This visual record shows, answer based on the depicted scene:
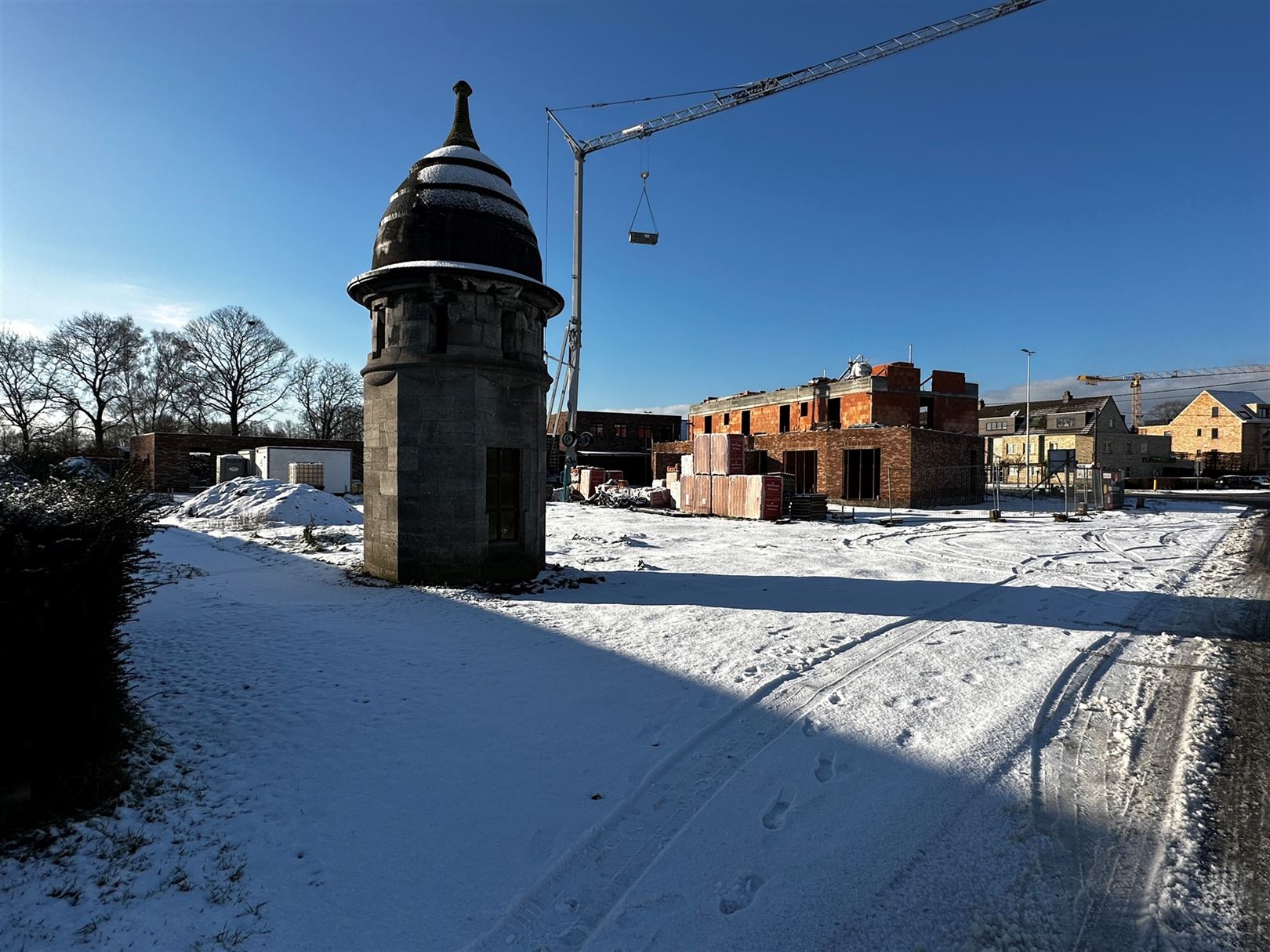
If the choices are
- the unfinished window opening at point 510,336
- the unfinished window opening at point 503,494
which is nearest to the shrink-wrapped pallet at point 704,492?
the unfinished window opening at point 503,494


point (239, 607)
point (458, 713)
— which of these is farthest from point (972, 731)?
point (239, 607)

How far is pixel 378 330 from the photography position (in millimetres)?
10945

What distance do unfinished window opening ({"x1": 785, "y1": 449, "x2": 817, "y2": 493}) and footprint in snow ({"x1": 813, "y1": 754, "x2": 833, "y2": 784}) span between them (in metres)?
29.0

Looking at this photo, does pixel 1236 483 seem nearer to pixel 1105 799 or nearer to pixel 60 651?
pixel 1105 799

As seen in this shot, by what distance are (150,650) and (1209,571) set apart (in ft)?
58.1

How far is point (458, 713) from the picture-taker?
518 centimetres

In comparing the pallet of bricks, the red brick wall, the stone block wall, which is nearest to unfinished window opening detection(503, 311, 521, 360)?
the stone block wall

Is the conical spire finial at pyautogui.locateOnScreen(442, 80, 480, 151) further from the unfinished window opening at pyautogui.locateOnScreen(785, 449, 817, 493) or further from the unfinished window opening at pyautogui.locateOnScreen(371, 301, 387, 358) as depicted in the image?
the unfinished window opening at pyautogui.locateOnScreen(785, 449, 817, 493)

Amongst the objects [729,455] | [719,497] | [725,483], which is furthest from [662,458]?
[725,483]

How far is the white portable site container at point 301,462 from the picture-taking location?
32.3 m

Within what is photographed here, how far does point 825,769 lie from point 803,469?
30.2 metres

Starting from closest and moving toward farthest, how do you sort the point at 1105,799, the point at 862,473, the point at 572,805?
the point at 572,805 < the point at 1105,799 < the point at 862,473

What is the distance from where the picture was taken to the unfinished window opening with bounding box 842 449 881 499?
98.2ft

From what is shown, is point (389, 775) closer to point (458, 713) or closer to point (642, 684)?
point (458, 713)
